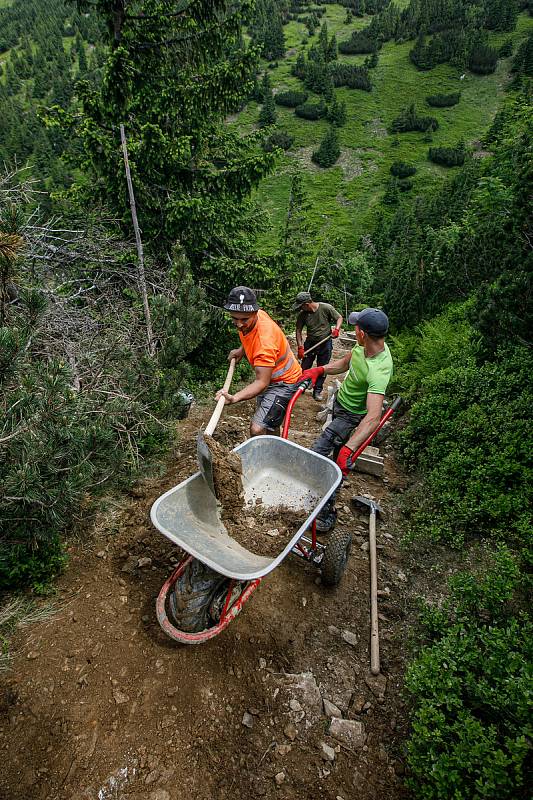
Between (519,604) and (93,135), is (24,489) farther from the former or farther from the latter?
(93,135)

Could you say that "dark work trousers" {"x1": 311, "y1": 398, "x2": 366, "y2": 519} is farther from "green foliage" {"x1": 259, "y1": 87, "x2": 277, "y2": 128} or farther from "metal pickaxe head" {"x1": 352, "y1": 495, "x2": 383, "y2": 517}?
"green foliage" {"x1": 259, "y1": 87, "x2": 277, "y2": 128}

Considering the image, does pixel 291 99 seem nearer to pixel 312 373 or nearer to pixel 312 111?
pixel 312 111

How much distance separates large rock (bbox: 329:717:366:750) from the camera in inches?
108

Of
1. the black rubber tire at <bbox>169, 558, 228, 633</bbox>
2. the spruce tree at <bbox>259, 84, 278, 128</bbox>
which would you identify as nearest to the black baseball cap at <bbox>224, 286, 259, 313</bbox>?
the black rubber tire at <bbox>169, 558, 228, 633</bbox>

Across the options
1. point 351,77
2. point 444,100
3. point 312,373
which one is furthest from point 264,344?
point 351,77

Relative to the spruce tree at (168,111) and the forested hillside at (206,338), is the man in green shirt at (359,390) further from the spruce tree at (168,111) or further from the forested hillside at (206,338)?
the spruce tree at (168,111)

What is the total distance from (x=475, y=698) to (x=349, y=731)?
0.91 m

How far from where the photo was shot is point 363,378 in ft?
13.2

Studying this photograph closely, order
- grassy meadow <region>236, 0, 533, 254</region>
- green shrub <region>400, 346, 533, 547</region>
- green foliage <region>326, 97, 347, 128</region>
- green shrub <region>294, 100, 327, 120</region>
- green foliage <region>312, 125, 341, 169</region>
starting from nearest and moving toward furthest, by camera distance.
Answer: green shrub <region>400, 346, 533, 547</region> → grassy meadow <region>236, 0, 533, 254</region> → green foliage <region>312, 125, 341, 169</region> → green foliage <region>326, 97, 347, 128</region> → green shrub <region>294, 100, 327, 120</region>

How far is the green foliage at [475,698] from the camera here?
7.19ft

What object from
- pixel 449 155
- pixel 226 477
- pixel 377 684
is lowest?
Result: pixel 377 684

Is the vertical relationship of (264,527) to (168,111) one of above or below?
below

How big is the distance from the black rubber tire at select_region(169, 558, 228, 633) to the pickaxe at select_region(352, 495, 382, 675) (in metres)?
1.43

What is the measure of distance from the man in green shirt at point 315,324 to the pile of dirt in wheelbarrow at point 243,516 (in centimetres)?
420
